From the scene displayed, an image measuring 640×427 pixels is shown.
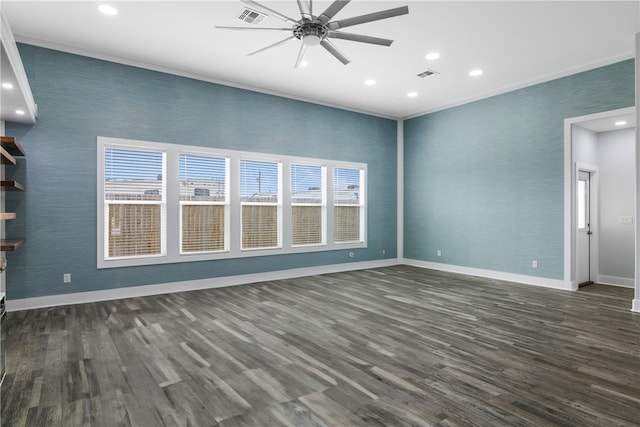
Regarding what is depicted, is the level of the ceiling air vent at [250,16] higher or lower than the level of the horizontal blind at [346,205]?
higher

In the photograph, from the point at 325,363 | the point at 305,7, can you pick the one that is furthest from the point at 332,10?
the point at 325,363

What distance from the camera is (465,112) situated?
7.40 meters

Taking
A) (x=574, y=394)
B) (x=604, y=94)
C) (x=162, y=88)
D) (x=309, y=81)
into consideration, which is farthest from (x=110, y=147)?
(x=604, y=94)

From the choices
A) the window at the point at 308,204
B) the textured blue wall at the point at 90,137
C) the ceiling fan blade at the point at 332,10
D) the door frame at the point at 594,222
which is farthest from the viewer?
the window at the point at 308,204

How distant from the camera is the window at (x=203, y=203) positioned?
19.6 feet

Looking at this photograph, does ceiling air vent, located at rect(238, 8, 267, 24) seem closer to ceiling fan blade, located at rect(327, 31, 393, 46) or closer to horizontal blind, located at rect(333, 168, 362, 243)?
Result: ceiling fan blade, located at rect(327, 31, 393, 46)

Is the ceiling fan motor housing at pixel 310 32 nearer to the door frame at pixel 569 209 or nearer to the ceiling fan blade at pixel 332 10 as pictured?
the ceiling fan blade at pixel 332 10

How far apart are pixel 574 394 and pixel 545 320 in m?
1.93

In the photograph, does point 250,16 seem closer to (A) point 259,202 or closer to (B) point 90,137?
(B) point 90,137

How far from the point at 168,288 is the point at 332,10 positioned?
4627mm

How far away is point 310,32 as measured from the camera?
12.0ft

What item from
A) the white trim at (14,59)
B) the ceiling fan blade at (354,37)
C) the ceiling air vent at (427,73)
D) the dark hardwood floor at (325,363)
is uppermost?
the ceiling air vent at (427,73)

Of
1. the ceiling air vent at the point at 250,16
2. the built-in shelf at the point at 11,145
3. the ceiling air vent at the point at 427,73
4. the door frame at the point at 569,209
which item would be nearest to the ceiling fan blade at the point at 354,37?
the ceiling air vent at the point at 250,16

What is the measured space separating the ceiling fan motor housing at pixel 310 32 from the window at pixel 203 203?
3.15 meters
